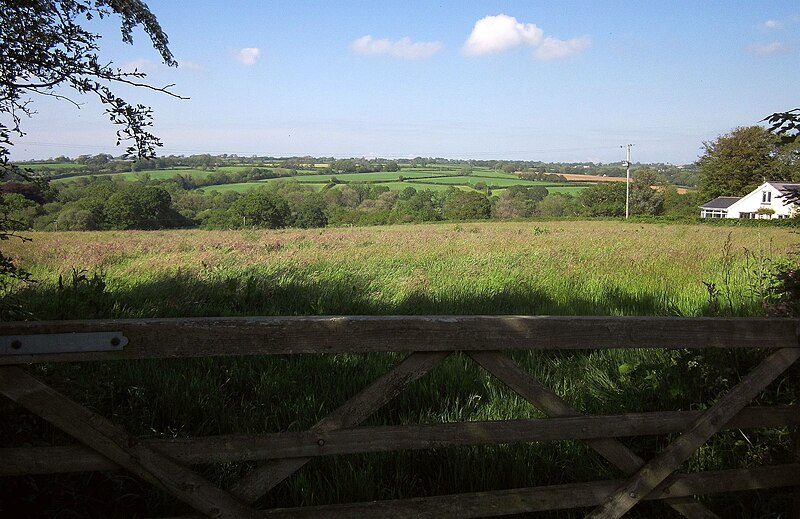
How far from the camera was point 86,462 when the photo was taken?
81.4 inches

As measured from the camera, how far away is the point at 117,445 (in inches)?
81.2

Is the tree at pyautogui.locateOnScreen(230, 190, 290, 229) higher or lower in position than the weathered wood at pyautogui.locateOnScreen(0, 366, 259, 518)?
lower

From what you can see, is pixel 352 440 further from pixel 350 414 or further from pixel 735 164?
pixel 735 164

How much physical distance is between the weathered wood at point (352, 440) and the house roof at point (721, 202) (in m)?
80.5

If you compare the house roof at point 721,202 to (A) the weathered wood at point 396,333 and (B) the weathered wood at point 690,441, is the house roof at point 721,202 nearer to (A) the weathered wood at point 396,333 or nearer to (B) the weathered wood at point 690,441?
(B) the weathered wood at point 690,441

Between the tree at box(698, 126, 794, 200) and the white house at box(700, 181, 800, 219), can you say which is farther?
the tree at box(698, 126, 794, 200)

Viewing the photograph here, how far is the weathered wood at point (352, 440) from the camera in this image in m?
2.08

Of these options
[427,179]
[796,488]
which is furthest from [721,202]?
[796,488]

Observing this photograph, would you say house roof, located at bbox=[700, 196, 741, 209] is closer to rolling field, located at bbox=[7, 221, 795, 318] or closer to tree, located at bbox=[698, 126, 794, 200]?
tree, located at bbox=[698, 126, 794, 200]

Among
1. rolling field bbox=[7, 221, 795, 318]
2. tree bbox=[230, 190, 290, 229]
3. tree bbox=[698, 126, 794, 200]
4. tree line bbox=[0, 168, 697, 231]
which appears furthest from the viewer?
tree bbox=[698, 126, 794, 200]

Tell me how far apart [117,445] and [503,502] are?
5.57ft

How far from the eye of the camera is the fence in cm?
203

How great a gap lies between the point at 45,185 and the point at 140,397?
1733 mm

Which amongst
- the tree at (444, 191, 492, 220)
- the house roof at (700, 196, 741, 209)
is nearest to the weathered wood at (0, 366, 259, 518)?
the tree at (444, 191, 492, 220)
